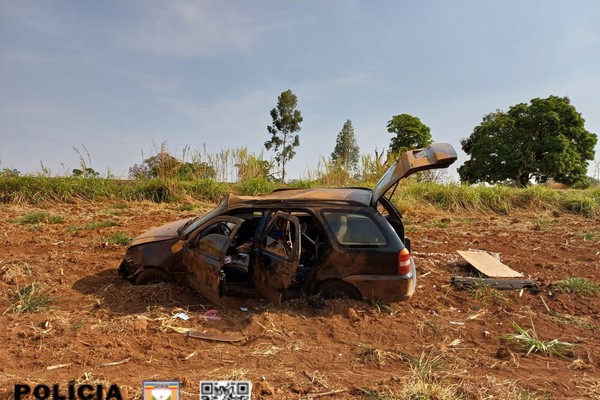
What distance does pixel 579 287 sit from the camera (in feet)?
19.7

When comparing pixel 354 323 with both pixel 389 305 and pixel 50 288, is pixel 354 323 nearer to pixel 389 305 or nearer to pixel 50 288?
pixel 389 305

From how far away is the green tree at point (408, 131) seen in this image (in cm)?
4319

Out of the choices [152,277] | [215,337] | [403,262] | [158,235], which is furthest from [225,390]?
[158,235]

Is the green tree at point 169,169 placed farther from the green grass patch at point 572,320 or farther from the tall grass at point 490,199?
the green grass patch at point 572,320

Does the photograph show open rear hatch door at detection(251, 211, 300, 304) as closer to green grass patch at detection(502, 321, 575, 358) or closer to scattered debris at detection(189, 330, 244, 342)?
scattered debris at detection(189, 330, 244, 342)

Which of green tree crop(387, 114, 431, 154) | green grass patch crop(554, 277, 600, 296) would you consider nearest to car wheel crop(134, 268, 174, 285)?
green grass patch crop(554, 277, 600, 296)

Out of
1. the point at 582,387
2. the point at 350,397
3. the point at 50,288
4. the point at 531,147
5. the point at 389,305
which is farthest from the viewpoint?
the point at 531,147

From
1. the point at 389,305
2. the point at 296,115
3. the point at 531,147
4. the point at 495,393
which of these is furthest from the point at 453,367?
the point at 531,147

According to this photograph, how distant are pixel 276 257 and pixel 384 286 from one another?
4.33 feet

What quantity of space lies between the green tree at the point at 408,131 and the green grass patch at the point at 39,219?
36.8 m

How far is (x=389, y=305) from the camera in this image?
5.20m

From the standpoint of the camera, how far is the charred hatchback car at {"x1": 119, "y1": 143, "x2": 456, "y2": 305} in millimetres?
4871

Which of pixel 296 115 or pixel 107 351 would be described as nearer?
pixel 107 351

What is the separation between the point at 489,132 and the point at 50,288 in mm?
39839
